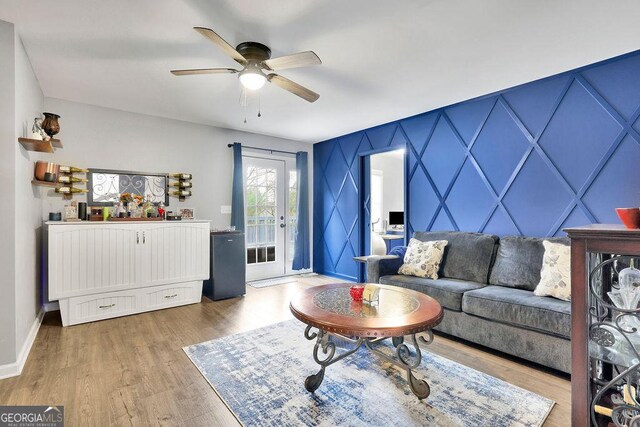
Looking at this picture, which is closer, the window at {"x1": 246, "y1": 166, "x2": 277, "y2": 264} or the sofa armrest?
the sofa armrest

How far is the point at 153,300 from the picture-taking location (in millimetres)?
3584

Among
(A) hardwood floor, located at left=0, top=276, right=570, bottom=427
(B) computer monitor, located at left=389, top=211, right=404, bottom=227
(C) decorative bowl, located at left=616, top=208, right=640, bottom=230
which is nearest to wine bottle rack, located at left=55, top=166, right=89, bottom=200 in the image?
(A) hardwood floor, located at left=0, top=276, right=570, bottom=427

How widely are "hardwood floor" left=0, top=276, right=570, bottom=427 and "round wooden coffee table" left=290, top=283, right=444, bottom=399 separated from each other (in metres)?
0.65

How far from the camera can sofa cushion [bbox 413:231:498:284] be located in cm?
303

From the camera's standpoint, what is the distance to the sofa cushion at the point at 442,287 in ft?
8.81

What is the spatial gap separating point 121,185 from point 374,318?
370 cm

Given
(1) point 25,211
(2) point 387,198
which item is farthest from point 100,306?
(2) point 387,198

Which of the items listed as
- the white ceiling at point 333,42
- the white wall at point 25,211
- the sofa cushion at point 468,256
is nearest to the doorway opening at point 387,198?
the sofa cushion at point 468,256

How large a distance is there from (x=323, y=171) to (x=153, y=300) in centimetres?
340

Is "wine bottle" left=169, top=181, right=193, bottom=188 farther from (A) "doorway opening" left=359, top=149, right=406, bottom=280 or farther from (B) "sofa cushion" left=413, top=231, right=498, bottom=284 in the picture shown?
(B) "sofa cushion" left=413, top=231, right=498, bottom=284

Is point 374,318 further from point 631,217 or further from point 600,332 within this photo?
point 631,217

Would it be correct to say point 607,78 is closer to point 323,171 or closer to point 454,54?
point 454,54

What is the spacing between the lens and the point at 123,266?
3.36 meters

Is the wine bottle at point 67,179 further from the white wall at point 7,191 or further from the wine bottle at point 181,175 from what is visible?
the white wall at point 7,191
